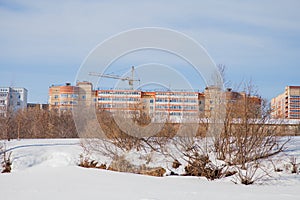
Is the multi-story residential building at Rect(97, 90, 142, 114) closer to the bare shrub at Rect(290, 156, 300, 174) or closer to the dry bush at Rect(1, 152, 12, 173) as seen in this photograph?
the dry bush at Rect(1, 152, 12, 173)

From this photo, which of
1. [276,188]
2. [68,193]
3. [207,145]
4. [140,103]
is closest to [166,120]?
[140,103]

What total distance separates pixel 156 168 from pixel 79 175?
9.99ft

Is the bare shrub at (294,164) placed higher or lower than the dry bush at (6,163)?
higher

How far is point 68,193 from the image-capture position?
34.1ft

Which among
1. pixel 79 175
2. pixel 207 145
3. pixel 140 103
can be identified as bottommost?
pixel 79 175

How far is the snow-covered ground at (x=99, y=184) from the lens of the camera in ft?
33.4

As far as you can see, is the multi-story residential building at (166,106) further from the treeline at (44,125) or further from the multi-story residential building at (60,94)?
the multi-story residential building at (60,94)

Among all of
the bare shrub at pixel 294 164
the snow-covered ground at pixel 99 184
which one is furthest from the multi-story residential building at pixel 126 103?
the bare shrub at pixel 294 164

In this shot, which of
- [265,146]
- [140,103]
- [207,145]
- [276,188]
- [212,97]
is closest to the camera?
[276,188]

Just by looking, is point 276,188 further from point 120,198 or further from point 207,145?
point 120,198

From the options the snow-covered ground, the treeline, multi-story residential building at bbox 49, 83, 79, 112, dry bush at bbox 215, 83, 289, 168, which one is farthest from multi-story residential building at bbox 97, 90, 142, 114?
multi-story residential building at bbox 49, 83, 79, 112

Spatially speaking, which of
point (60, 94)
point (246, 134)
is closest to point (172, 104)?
point (246, 134)

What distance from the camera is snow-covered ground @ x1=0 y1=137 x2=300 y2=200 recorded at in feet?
33.4

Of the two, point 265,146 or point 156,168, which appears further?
point 156,168
